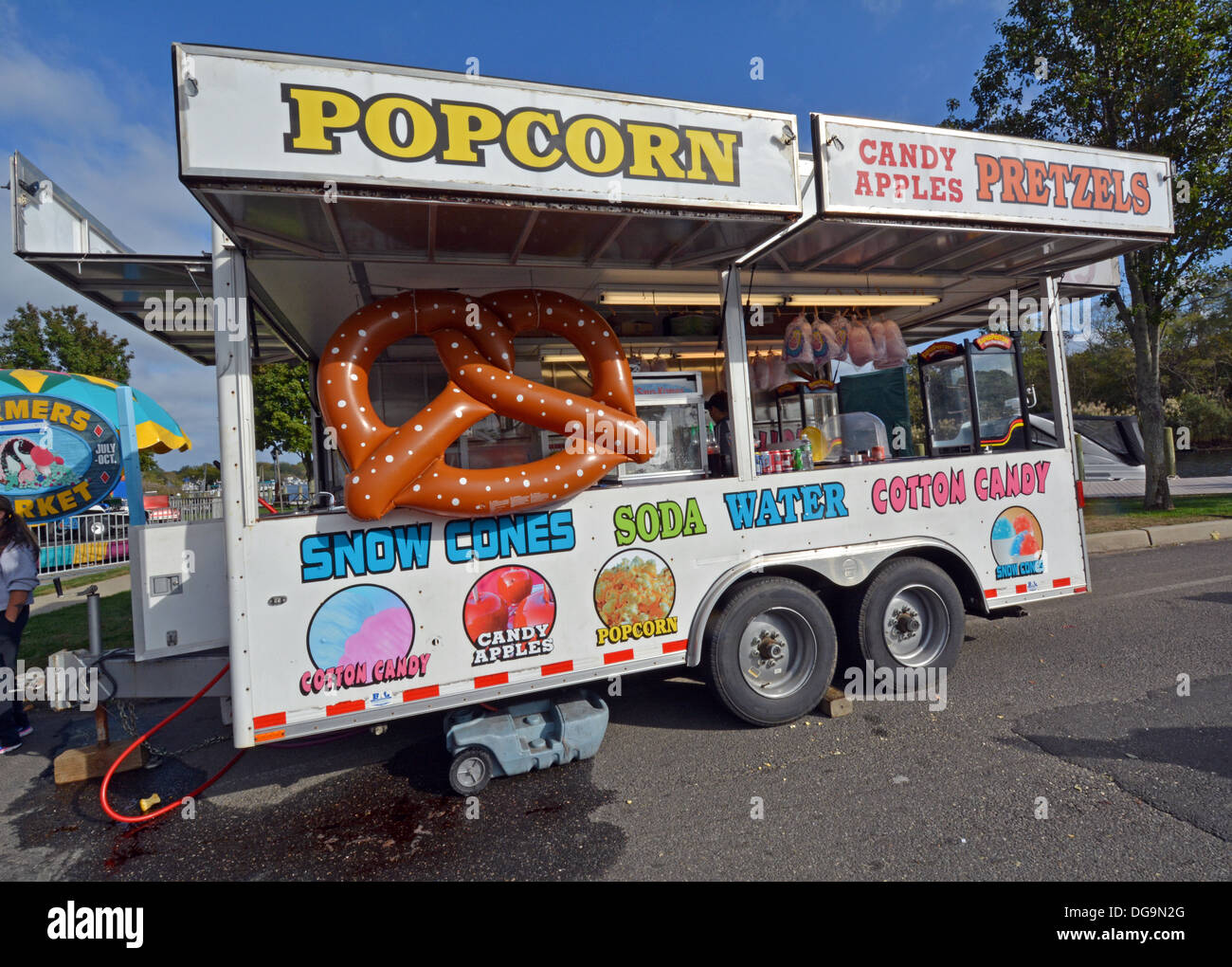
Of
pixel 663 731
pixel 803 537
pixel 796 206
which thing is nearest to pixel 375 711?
pixel 663 731

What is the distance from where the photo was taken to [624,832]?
3160mm

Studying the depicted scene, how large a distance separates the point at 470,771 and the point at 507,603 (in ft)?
3.04

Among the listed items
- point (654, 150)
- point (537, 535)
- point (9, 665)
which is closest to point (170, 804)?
point (9, 665)

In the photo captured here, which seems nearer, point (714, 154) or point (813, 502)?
point (714, 154)

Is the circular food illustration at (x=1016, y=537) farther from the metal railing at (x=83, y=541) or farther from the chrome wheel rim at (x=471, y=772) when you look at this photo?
the metal railing at (x=83, y=541)

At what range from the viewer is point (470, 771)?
3.59m

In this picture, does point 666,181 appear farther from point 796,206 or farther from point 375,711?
point 375,711

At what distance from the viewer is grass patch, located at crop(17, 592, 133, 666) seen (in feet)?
21.9

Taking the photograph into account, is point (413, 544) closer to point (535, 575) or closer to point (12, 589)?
point (535, 575)

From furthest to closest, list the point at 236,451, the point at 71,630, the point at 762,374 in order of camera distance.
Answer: the point at 71,630
the point at 762,374
the point at 236,451

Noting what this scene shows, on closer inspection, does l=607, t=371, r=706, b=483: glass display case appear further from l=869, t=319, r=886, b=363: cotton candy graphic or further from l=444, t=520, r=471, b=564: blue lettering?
l=869, t=319, r=886, b=363: cotton candy graphic

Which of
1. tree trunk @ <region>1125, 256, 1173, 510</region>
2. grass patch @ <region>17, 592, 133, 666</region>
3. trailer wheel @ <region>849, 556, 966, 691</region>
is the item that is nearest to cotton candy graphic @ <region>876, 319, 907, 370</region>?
trailer wheel @ <region>849, 556, 966, 691</region>

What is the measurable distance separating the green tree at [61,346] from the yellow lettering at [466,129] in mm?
23644

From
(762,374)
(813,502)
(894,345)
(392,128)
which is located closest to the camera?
(392,128)
